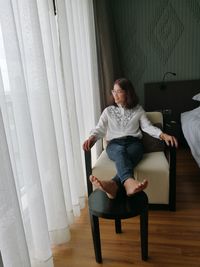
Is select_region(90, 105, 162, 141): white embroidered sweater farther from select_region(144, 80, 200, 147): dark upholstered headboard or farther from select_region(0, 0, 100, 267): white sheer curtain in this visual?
select_region(144, 80, 200, 147): dark upholstered headboard

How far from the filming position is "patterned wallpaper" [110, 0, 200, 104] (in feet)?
10.8

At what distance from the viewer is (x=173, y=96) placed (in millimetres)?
3418

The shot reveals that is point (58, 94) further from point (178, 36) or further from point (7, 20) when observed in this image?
point (178, 36)

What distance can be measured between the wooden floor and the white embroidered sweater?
703 millimetres

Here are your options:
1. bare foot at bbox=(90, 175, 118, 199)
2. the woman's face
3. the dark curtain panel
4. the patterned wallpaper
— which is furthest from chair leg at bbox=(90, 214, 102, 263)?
the patterned wallpaper

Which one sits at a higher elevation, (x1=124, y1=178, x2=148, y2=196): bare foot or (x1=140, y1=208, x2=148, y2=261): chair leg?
(x1=124, y1=178, x2=148, y2=196): bare foot

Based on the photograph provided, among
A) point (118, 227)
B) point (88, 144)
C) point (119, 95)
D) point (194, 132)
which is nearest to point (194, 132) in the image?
point (194, 132)

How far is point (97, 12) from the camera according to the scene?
2865 millimetres

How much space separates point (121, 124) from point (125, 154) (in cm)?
35

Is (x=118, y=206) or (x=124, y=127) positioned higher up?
(x=124, y=127)

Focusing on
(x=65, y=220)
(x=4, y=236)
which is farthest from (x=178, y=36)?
(x=4, y=236)

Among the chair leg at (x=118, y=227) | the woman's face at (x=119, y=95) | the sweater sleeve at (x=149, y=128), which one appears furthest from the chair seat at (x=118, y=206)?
the woman's face at (x=119, y=95)

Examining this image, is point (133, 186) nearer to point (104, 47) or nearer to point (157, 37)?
point (104, 47)

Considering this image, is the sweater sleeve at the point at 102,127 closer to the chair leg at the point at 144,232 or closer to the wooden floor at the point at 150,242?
the wooden floor at the point at 150,242
